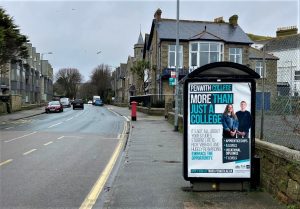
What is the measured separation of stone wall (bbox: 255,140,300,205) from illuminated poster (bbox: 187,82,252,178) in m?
0.33

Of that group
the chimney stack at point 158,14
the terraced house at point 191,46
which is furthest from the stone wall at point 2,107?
the chimney stack at point 158,14

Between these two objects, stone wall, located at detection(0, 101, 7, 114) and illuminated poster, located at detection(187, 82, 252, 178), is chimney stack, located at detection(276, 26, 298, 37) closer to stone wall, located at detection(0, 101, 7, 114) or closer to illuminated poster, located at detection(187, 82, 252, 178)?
stone wall, located at detection(0, 101, 7, 114)

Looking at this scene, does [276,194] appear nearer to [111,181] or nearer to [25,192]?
[111,181]

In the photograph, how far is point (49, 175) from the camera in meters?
9.31

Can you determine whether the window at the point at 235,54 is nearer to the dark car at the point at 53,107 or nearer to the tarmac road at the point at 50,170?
the dark car at the point at 53,107

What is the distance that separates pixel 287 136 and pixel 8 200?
5982mm

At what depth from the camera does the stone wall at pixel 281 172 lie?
600 cm

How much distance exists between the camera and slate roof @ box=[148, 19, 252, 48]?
43.5m

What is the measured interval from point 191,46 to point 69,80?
106 meters

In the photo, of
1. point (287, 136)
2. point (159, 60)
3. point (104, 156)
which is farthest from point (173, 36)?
point (287, 136)

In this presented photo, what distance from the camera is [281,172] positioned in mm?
6512

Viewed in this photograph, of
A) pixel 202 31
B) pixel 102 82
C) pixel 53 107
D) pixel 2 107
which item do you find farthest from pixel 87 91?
pixel 2 107

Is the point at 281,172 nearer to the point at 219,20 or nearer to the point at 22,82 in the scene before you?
the point at 219,20

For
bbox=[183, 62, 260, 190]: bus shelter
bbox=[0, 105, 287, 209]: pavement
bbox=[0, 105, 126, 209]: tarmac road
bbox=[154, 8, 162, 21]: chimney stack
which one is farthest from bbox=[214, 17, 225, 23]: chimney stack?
bbox=[183, 62, 260, 190]: bus shelter
